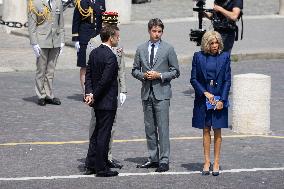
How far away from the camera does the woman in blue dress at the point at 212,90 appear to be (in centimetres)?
1289

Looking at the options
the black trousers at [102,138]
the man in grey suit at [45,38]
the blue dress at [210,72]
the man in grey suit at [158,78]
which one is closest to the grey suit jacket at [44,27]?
the man in grey suit at [45,38]

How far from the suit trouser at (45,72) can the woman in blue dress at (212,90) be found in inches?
208

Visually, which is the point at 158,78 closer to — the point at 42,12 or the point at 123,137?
the point at 123,137

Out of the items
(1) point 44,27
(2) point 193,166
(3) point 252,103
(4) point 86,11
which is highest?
(4) point 86,11

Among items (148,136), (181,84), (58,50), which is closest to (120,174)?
(148,136)

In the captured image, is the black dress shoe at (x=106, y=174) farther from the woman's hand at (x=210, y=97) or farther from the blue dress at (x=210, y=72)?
the woman's hand at (x=210, y=97)

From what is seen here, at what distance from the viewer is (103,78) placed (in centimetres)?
1271

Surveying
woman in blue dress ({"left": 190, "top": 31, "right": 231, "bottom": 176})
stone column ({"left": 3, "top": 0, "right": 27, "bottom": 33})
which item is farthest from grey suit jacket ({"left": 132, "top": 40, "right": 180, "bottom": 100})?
stone column ({"left": 3, "top": 0, "right": 27, "bottom": 33})

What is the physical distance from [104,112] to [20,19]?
1573cm

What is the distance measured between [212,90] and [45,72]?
5605 mm

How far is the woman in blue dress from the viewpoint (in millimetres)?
12891

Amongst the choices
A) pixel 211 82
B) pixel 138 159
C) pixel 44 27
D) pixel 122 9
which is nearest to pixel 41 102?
pixel 44 27

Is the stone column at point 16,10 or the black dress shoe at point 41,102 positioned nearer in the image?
the black dress shoe at point 41,102

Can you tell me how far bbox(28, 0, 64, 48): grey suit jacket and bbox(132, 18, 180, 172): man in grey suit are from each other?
4653mm
